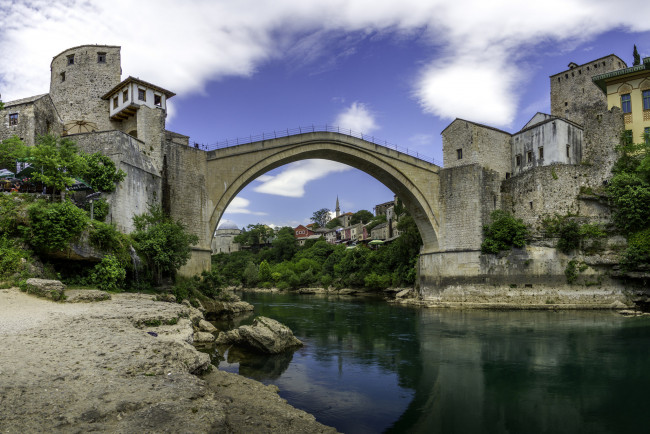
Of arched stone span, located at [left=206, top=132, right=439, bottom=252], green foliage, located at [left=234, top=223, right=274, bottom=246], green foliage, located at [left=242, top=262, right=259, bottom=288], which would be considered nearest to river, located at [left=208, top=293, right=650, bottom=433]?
arched stone span, located at [left=206, top=132, right=439, bottom=252]

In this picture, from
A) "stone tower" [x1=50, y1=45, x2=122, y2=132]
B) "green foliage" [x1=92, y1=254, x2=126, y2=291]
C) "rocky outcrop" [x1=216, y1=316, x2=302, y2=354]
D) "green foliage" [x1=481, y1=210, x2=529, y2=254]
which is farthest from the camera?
"green foliage" [x1=481, y1=210, x2=529, y2=254]

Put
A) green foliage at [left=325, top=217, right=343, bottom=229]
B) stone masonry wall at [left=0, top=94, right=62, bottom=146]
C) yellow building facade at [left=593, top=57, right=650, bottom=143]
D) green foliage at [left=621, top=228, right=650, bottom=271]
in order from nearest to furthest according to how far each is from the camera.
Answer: stone masonry wall at [left=0, top=94, right=62, bottom=146] → green foliage at [left=621, top=228, right=650, bottom=271] → yellow building facade at [left=593, top=57, right=650, bottom=143] → green foliage at [left=325, top=217, right=343, bottom=229]

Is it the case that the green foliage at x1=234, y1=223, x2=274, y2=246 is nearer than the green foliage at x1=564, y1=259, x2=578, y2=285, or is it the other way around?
the green foliage at x1=564, y1=259, x2=578, y2=285

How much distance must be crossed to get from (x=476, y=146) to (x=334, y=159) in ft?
28.9

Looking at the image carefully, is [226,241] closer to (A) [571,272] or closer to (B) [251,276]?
(B) [251,276]

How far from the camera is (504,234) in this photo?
2578 centimetres

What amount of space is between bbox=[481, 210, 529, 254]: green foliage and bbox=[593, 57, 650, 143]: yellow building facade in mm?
7912

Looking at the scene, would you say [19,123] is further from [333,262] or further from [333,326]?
[333,262]

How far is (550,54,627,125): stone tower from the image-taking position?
36062 mm

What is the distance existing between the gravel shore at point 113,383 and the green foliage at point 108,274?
3.06 metres

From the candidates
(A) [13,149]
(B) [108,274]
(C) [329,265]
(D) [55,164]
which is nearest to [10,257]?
(B) [108,274]

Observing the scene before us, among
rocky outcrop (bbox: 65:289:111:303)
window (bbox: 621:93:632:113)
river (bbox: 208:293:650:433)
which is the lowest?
river (bbox: 208:293:650:433)

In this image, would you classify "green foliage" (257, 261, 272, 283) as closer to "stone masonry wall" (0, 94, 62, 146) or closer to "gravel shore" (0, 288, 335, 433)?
"stone masonry wall" (0, 94, 62, 146)

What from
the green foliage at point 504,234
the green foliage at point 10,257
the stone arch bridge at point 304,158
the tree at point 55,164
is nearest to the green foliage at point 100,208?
the tree at point 55,164
